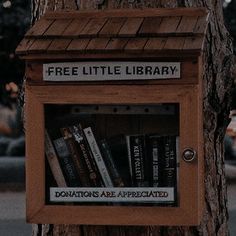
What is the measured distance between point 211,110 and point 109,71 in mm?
513

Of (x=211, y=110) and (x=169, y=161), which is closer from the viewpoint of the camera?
(x=169, y=161)

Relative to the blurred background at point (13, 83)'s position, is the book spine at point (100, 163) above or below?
below

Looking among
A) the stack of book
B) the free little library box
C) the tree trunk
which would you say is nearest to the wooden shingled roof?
the free little library box

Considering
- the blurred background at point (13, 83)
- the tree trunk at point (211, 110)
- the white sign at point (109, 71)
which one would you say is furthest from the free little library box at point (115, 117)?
the blurred background at point (13, 83)

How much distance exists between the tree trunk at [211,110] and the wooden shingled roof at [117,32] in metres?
0.14

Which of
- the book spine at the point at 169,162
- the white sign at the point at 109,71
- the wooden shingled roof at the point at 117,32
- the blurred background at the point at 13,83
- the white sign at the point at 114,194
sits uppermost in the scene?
the blurred background at the point at 13,83

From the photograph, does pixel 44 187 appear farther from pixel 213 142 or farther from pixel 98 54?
pixel 213 142

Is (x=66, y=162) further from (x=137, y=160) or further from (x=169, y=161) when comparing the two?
(x=169, y=161)

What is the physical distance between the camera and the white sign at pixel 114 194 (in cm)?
254

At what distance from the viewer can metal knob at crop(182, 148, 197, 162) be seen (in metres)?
2.52

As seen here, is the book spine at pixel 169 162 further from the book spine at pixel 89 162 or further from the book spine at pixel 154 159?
the book spine at pixel 89 162

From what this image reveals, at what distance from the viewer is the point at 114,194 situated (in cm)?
257

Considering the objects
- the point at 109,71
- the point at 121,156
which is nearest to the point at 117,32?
the point at 109,71

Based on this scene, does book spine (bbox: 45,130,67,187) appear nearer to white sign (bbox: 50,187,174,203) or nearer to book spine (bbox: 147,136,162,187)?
white sign (bbox: 50,187,174,203)
